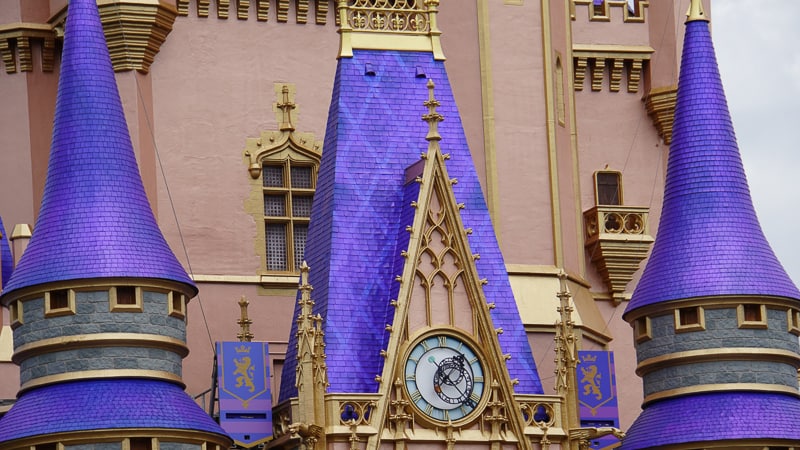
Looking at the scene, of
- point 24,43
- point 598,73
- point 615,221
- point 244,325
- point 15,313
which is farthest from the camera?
point 598,73

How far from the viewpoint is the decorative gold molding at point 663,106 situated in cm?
5491

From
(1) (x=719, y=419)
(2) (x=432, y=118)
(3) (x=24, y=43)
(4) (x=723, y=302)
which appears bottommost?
(1) (x=719, y=419)

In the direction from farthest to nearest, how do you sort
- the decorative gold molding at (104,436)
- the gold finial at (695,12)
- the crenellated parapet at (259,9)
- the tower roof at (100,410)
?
1. the crenellated parapet at (259,9)
2. the gold finial at (695,12)
3. the tower roof at (100,410)
4. the decorative gold molding at (104,436)

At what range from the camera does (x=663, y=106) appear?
5494cm

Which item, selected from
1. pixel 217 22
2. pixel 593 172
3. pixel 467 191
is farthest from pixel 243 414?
pixel 593 172

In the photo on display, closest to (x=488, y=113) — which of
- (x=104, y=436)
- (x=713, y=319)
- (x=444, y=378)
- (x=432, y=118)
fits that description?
(x=432, y=118)

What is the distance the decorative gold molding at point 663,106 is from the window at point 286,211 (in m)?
8.41

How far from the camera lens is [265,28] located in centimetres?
4950

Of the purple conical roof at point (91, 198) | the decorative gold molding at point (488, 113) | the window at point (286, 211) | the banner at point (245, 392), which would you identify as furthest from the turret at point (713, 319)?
the purple conical roof at point (91, 198)

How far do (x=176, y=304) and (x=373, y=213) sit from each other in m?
3.54

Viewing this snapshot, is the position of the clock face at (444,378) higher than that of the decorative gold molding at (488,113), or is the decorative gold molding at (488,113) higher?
the decorative gold molding at (488,113)

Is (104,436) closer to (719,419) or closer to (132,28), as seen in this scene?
(719,419)

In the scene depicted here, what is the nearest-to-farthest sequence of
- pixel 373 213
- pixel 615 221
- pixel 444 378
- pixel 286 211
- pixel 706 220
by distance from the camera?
pixel 444 378
pixel 373 213
pixel 706 220
pixel 286 211
pixel 615 221

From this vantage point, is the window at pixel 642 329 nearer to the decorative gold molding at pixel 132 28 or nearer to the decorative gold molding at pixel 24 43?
the decorative gold molding at pixel 132 28
